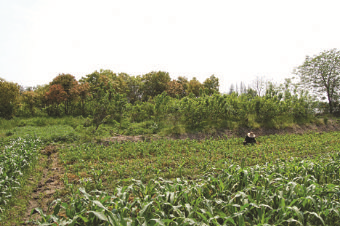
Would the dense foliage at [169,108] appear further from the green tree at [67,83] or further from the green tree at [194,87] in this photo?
the green tree at [194,87]

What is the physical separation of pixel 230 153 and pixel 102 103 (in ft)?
22.0

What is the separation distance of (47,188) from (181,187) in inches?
118

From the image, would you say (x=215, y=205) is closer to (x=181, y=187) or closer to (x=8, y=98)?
(x=181, y=187)

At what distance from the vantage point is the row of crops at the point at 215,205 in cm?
211

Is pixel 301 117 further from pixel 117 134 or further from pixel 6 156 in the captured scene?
pixel 6 156

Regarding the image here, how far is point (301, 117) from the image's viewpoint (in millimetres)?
14484

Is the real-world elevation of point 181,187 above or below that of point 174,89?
A: below

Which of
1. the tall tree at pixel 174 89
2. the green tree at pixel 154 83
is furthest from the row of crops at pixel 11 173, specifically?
the green tree at pixel 154 83

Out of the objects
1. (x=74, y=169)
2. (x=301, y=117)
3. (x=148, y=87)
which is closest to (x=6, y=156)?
(x=74, y=169)

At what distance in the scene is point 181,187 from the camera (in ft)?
8.94

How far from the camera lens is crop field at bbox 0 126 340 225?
2.21 meters

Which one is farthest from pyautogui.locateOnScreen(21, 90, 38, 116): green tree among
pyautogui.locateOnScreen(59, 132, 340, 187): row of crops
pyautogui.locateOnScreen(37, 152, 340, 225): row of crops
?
pyautogui.locateOnScreen(37, 152, 340, 225): row of crops

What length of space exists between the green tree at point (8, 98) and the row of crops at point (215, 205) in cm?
1405

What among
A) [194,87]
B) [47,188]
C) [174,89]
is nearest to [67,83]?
[47,188]
